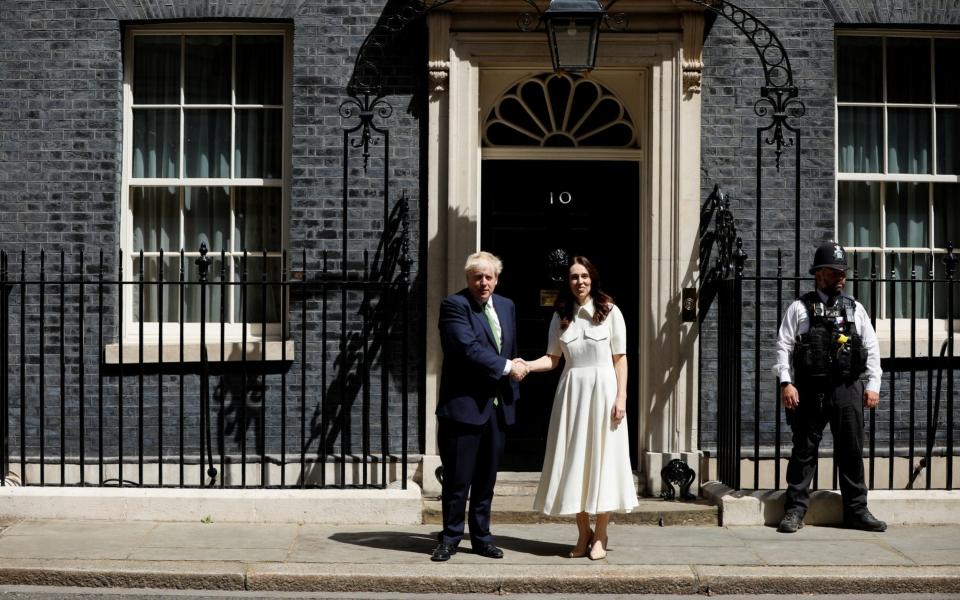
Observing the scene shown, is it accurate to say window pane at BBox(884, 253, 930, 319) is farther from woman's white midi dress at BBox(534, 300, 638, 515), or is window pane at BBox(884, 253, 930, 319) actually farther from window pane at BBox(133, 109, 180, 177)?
window pane at BBox(133, 109, 180, 177)

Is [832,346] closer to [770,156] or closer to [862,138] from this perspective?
[770,156]

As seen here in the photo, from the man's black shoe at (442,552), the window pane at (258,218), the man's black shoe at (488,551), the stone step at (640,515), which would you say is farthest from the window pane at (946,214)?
the window pane at (258,218)

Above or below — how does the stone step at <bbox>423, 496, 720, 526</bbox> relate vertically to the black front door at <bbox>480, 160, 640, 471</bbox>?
below

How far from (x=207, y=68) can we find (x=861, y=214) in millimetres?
5182

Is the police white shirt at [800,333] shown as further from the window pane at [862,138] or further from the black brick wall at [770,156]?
the window pane at [862,138]

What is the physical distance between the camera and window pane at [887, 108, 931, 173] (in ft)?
33.1

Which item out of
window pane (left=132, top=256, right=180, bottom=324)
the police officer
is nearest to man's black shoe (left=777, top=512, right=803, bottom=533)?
the police officer

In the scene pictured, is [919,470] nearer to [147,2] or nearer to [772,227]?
[772,227]

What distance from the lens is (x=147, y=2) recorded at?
958 centimetres

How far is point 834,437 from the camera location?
823cm

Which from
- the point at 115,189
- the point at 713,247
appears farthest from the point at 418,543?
the point at 115,189

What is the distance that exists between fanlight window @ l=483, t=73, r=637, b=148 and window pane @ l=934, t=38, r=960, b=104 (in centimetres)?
248

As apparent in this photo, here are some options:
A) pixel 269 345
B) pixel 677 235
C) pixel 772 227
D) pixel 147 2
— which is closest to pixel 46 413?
pixel 269 345

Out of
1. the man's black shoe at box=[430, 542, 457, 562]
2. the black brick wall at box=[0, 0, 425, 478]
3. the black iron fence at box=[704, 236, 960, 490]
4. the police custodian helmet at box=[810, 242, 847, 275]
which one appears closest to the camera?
the man's black shoe at box=[430, 542, 457, 562]
